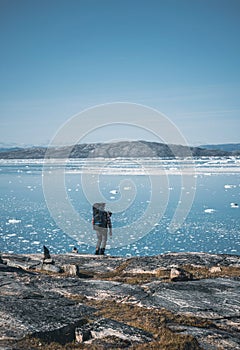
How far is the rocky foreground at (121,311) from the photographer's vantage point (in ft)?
24.4

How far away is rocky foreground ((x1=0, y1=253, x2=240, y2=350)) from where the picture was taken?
24.4ft

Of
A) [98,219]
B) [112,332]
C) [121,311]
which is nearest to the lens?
[112,332]

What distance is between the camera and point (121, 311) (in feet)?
29.2

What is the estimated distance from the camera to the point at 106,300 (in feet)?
32.0

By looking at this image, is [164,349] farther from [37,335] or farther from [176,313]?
[37,335]

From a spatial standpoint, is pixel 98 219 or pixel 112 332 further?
pixel 98 219

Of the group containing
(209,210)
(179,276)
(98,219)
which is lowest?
(209,210)

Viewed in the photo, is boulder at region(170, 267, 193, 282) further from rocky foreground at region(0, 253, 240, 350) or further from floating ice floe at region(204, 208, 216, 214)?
floating ice floe at region(204, 208, 216, 214)

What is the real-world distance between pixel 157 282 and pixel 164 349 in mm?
4062

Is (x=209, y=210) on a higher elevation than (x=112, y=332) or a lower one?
lower

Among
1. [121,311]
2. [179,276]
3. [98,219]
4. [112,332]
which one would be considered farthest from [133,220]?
[112,332]

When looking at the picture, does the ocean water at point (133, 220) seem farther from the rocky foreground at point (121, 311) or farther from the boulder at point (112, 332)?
the boulder at point (112, 332)

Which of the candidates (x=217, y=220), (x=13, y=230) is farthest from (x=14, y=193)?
(x=217, y=220)

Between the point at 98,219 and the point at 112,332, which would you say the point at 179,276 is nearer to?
the point at 112,332
